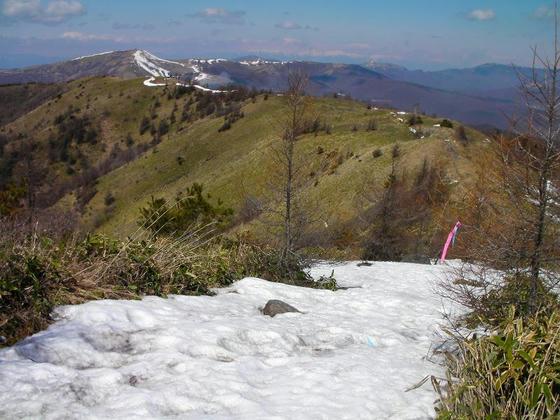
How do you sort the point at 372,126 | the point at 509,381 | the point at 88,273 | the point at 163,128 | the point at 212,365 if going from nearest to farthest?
the point at 509,381 → the point at 212,365 → the point at 88,273 → the point at 372,126 → the point at 163,128

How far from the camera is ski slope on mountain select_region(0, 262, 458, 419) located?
8.88 feet

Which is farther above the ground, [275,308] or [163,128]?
[163,128]

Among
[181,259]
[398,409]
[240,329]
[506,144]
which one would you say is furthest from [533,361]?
[181,259]

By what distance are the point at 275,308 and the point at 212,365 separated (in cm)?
183

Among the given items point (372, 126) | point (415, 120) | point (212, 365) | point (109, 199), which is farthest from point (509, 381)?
point (109, 199)

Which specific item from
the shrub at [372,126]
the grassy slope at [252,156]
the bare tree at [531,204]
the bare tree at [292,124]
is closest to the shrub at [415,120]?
the grassy slope at [252,156]

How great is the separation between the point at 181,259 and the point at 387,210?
12405mm

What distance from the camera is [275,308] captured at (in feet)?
16.7

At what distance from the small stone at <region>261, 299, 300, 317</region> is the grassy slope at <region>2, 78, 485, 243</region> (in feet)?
15.2

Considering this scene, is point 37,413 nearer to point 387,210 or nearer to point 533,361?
A: point 533,361

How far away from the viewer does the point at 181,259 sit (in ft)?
18.4

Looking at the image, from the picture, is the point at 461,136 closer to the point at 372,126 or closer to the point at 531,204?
the point at 372,126

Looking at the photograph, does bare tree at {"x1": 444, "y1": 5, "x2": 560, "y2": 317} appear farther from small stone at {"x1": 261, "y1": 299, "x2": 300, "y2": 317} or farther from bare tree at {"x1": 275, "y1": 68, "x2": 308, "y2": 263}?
bare tree at {"x1": 275, "y1": 68, "x2": 308, "y2": 263}

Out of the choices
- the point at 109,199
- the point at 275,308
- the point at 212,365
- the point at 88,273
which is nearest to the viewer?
the point at 212,365
